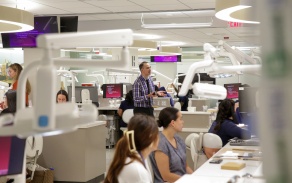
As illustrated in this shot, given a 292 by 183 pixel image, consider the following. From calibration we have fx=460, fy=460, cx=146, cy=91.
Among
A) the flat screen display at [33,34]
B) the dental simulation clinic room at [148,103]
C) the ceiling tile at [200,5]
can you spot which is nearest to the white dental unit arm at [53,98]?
the dental simulation clinic room at [148,103]

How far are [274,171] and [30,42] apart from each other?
8.78 m

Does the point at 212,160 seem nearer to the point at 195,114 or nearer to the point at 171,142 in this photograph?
the point at 171,142

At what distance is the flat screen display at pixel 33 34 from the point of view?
8609 mm

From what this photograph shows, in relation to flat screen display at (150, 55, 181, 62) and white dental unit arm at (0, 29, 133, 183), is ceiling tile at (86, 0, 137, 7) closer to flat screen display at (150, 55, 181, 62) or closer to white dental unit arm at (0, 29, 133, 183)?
white dental unit arm at (0, 29, 133, 183)

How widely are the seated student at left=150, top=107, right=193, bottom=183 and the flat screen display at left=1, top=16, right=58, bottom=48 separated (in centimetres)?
483

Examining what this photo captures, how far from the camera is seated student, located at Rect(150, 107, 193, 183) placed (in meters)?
3.91

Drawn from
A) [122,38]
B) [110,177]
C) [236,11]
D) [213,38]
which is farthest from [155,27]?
[122,38]

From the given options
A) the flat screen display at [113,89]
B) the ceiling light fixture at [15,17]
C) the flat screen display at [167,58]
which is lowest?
the flat screen display at [113,89]

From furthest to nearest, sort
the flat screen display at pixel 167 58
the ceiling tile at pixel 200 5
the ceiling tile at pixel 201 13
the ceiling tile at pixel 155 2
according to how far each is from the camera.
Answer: the flat screen display at pixel 167 58 < the ceiling tile at pixel 201 13 < the ceiling tile at pixel 200 5 < the ceiling tile at pixel 155 2

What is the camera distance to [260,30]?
0.36m

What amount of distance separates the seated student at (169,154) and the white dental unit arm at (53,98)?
2.62 m

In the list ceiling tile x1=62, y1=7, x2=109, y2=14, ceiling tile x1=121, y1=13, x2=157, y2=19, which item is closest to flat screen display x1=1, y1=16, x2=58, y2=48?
ceiling tile x1=62, y1=7, x2=109, y2=14

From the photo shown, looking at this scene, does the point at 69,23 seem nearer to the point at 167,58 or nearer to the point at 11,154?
the point at 11,154

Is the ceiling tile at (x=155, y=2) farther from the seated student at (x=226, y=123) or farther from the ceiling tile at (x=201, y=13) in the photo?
the seated student at (x=226, y=123)
